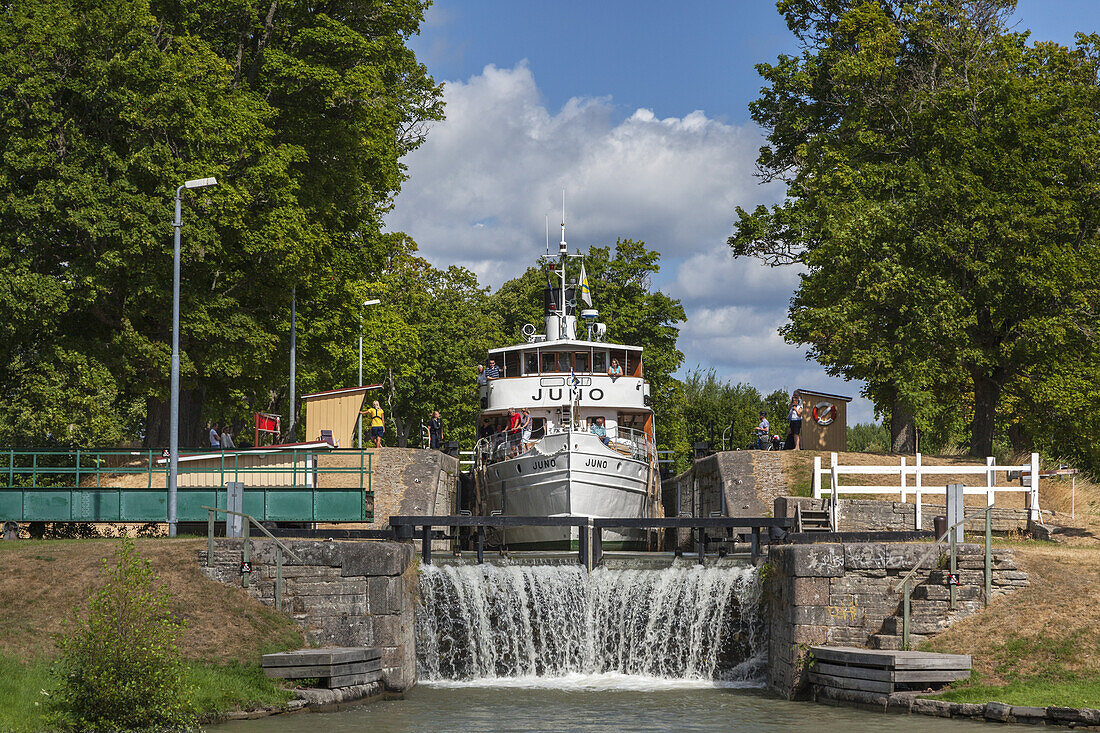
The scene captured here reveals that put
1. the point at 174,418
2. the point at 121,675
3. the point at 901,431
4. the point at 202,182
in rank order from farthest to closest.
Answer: the point at 901,431, the point at 202,182, the point at 174,418, the point at 121,675

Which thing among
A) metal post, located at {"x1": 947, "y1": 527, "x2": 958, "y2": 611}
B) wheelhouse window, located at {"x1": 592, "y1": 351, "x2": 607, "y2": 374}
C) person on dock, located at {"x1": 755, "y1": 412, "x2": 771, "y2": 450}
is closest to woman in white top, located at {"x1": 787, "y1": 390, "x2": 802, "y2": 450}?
person on dock, located at {"x1": 755, "y1": 412, "x2": 771, "y2": 450}

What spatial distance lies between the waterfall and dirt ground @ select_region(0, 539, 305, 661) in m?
3.30

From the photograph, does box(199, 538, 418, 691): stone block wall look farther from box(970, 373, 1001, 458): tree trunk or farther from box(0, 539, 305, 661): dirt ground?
box(970, 373, 1001, 458): tree trunk

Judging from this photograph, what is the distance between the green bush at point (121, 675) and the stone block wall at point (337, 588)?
3960mm

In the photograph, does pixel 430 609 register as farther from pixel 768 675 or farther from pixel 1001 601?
pixel 1001 601

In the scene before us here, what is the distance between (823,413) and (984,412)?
4314mm

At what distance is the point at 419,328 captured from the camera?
51.5 meters

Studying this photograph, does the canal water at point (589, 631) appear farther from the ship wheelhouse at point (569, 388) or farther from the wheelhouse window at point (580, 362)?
the wheelhouse window at point (580, 362)

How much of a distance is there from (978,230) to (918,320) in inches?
109

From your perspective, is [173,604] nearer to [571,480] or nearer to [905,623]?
[905,623]

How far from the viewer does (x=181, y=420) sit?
32.2m

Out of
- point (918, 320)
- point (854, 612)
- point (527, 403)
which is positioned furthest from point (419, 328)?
point (854, 612)

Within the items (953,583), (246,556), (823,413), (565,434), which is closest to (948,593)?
(953,583)

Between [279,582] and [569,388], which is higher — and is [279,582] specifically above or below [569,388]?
below
